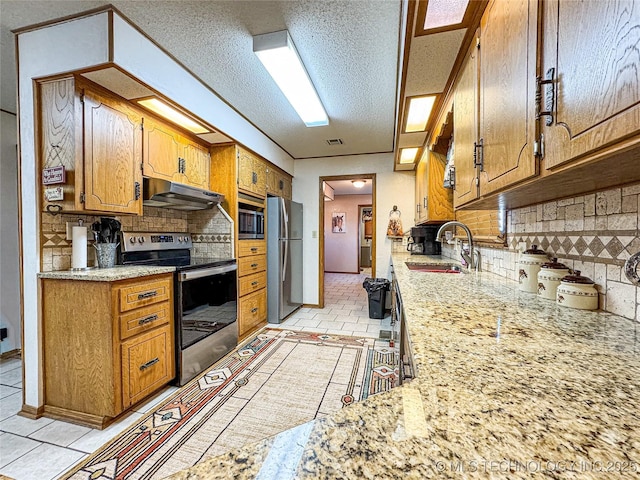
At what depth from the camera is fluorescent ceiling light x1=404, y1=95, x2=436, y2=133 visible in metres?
2.12

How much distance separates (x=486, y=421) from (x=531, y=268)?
3.81 ft

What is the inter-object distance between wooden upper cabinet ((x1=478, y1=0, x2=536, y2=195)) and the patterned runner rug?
5.46 feet

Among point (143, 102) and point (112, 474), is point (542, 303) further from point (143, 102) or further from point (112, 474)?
point (143, 102)

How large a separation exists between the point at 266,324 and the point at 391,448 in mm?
3406

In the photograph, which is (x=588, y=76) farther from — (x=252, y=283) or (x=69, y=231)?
(x=252, y=283)

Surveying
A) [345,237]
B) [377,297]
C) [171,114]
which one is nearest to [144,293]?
[171,114]

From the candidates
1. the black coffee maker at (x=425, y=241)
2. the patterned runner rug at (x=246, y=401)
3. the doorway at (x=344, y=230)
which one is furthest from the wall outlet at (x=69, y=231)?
the doorway at (x=344, y=230)

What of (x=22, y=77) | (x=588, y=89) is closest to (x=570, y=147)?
(x=588, y=89)

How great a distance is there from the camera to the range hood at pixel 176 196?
2152 millimetres

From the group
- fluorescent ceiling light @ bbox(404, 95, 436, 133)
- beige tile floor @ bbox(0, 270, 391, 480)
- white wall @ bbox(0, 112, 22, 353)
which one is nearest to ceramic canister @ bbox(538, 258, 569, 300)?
fluorescent ceiling light @ bbox(404, 95, 436, 133)

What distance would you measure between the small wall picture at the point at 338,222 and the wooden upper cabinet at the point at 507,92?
7186 millimetres

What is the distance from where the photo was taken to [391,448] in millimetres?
363

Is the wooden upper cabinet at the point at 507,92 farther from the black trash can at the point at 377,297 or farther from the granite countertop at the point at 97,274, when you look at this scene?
the black trash can at the point at 377,297

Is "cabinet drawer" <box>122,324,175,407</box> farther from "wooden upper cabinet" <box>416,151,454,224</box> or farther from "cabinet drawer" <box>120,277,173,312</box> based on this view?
"wooden upper cabinet" <box>416,151,454,224</box>
